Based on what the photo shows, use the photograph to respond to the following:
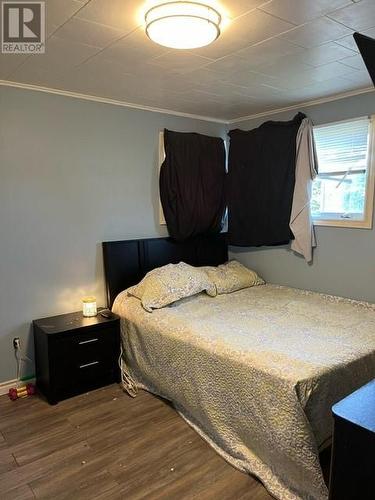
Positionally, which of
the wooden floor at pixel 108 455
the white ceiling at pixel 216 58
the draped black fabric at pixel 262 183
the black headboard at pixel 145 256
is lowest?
the wooden floor at pixel 108 455

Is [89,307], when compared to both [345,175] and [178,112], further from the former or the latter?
[345,175]

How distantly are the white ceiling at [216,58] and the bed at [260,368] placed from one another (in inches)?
58.7

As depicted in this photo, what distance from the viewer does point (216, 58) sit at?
219 cm

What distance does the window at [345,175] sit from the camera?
295 centimetres

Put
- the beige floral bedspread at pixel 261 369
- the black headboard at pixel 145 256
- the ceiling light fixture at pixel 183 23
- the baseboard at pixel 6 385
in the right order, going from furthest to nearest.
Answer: the black headboard at pixel 145 256 → the baseboard at pixel 6 385 → the beige floral bedspread at pixel 261 369 → the ceiling light fixture at pixel 183 23

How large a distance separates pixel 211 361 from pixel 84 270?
1467 mm

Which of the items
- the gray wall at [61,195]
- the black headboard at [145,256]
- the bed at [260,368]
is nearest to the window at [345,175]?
the bed at [260,368]

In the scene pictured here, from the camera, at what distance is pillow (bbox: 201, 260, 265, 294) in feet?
11.1

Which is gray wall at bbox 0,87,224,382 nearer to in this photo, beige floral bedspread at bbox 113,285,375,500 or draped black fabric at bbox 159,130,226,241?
draped black fabric at bbox 159,130,226,241

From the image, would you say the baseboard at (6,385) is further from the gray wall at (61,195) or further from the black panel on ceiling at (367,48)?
the black panel on ceiling at (367,48)

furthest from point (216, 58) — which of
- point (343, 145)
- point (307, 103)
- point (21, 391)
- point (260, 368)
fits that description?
point (21, 391)

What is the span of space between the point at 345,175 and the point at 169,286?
1750 mm

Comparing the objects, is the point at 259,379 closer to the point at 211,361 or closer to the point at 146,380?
the point at 211,361

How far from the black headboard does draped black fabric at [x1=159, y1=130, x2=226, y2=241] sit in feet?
0.44
